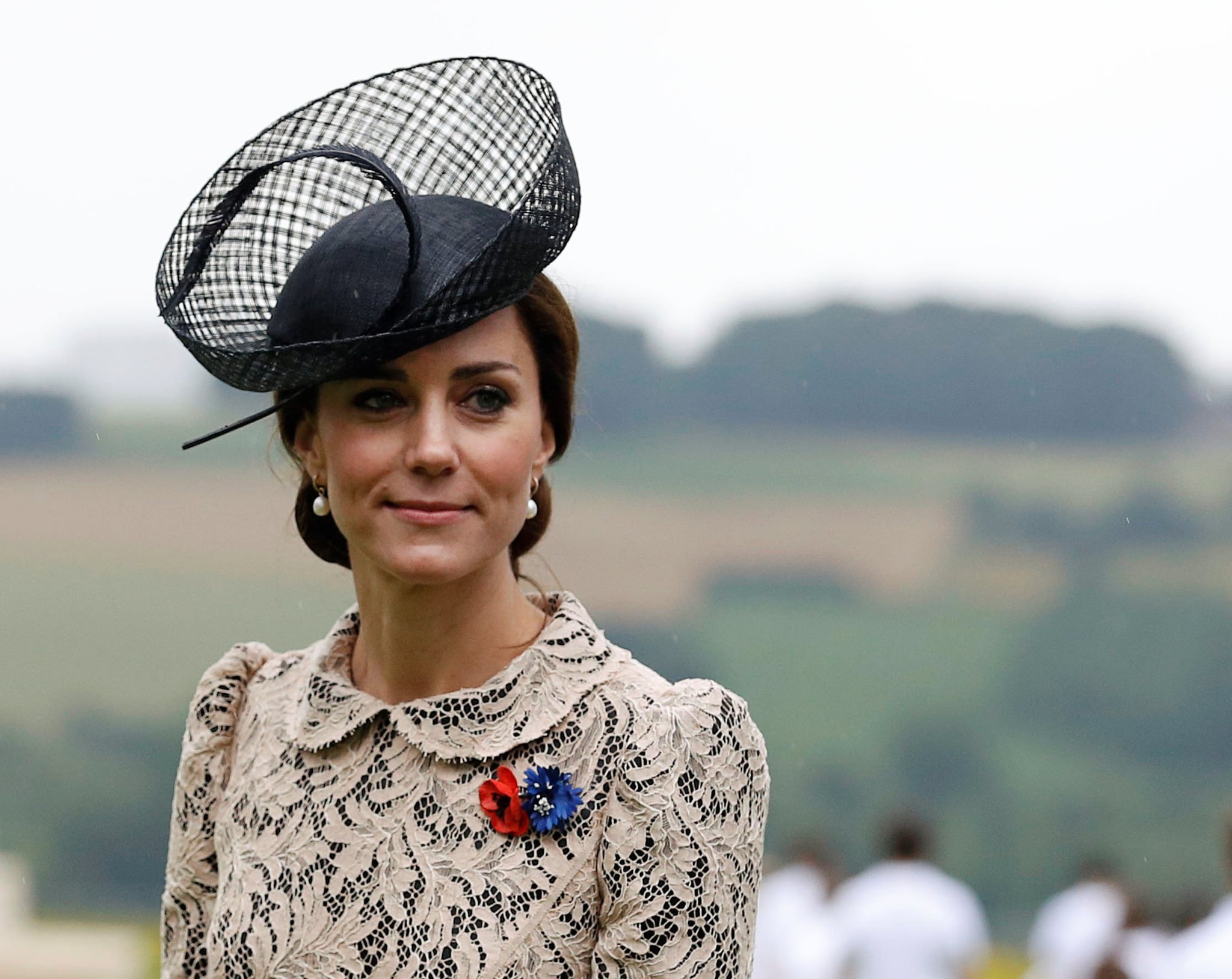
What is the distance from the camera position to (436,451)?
Answer: 1931 mm

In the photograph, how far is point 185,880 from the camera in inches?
91.7

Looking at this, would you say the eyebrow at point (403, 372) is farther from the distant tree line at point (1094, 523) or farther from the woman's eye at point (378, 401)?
the distant tree line at point (1094, 523)

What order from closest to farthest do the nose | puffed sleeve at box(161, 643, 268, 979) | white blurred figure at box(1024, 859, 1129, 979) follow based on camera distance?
1. the nose
2. puffed sleeve at box(161, 643, 268, 979)
3. white blurred figure at box(1024, 859, 1129, 979)

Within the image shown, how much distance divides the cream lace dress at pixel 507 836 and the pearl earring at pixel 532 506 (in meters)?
0.13

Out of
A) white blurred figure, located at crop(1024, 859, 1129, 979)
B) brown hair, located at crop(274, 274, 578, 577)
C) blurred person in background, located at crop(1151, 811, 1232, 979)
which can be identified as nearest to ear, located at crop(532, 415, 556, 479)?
brown hair, located at crop(274, 274, 578, 577)

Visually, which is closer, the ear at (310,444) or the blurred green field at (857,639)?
the ear at (310,444)

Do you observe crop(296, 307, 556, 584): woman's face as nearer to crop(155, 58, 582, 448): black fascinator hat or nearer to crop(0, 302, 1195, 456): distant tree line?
crop(155, 58, 582, 448): black fascinator hat

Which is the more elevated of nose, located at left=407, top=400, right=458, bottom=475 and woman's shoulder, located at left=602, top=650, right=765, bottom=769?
nose, located at left=407, top=400, right=458, bottom=475

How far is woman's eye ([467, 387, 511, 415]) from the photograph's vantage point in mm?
2000

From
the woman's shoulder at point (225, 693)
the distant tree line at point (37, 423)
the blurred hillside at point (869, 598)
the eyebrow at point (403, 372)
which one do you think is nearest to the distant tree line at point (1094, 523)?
A: the blurred hillside at point (869, 598)

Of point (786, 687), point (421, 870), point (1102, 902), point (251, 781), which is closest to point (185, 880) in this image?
point (251, 781)

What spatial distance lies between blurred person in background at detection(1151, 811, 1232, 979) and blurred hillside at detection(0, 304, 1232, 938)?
11282 mm

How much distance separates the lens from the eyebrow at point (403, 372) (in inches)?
77.1

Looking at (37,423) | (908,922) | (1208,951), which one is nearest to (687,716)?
(1208,951)
